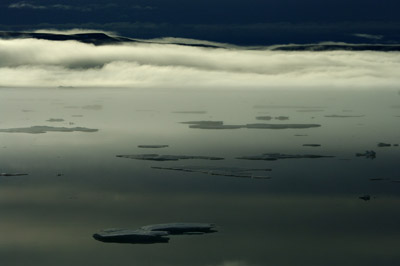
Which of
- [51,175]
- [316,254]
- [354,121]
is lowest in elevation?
[354,121]

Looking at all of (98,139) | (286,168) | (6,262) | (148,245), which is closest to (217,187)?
(286,168)

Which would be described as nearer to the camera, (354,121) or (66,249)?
(66,249)

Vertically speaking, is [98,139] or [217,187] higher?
[217,187]

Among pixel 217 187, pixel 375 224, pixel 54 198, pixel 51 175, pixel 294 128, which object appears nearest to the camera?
pixel 375 224

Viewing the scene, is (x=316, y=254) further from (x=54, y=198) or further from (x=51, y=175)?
(x=51, y=175)

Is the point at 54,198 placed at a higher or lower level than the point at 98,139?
higher

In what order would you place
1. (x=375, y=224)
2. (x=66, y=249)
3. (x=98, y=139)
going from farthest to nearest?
1. (x=98, y=139)
2. (x=375, y=224)
3. (x=66, y=249)

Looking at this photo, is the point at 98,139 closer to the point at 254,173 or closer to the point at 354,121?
the point at 254,173

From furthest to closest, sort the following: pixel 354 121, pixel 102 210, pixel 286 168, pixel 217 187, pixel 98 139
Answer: pixel 354 121 → pixel 98 139 → pixel 286 168 → pixel 217 187 → pixel 102 210

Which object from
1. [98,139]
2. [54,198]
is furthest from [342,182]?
[98,139]
